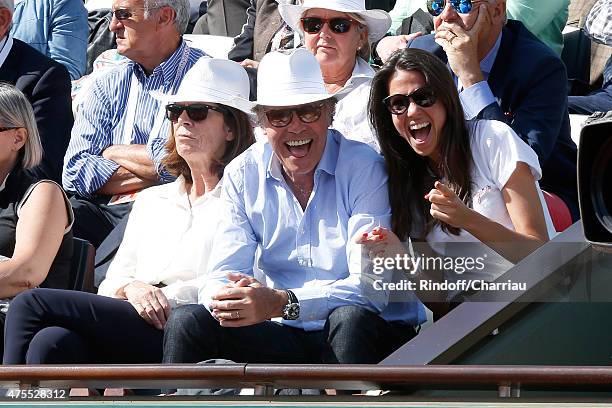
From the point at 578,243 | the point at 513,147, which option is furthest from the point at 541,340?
the point at 513,147

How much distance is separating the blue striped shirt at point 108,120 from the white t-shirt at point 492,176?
1.63m

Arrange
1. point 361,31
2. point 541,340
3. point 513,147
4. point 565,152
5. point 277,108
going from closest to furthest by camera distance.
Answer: point 541,340 < point 513,147 < point 277,108 < point 565,152 < point 361,31

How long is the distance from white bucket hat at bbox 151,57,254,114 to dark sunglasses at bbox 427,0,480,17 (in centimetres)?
73

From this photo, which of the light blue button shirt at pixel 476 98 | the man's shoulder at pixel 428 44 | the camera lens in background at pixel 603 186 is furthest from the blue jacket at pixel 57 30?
the camera lens in background at pixel 603 186

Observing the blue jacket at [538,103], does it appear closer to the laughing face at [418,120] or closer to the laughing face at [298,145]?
the laughing face at [418,120]

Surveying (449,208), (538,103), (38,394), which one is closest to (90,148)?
(538,103)

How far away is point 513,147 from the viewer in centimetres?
395

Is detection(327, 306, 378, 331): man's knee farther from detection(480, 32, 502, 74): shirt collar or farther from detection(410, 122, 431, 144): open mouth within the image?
detection(480, 32, 502, 74): shirt collar

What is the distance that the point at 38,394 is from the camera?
3.18m

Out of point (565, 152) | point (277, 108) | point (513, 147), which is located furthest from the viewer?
point (565, 152)

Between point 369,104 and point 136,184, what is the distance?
4.75 feet

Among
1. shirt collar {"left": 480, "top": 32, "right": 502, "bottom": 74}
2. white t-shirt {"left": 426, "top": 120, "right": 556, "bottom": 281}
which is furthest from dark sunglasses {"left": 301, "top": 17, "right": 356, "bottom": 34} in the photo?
white t-shirt {"left": 426, "top": 120, "right": 556, "bottom": 281}

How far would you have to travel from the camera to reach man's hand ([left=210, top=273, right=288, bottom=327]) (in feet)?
12.4

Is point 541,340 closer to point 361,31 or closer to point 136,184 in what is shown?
point 361,31
